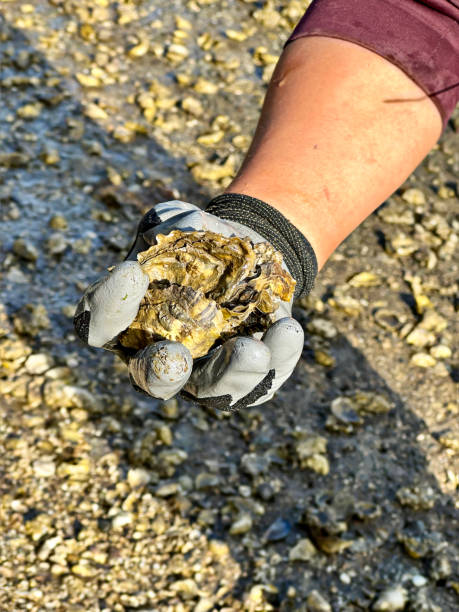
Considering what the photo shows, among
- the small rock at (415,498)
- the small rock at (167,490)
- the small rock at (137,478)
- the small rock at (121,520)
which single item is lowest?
the small rock at (121,520)

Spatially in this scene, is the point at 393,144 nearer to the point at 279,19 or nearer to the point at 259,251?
the point at 259,251

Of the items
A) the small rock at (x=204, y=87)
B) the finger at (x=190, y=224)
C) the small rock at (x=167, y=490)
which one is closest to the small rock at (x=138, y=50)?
the small rock at (x=204, y=87)

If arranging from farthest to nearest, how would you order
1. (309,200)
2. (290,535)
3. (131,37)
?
(131,37) → (290,535) → (309,200)

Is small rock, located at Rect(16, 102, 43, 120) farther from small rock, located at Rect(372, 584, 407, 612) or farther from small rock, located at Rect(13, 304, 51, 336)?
small rock, located at Rect(372, 584, 407, 612)

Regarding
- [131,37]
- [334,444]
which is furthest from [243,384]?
[131,37]

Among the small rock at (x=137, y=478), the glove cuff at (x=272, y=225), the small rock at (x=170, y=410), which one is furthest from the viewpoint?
the small rock at (x=170, y=410)

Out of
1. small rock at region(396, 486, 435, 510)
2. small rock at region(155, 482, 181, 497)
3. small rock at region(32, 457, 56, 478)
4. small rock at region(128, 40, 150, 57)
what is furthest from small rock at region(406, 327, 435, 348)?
small rock at region(128, 40, 150, 57)

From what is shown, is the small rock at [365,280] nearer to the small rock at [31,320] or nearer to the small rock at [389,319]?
the small rock at [389,319]
